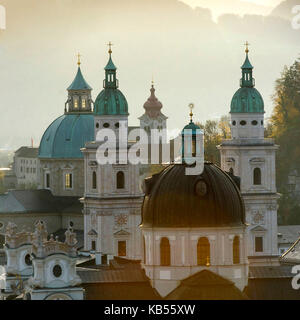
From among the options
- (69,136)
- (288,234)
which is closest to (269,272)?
(288,234)

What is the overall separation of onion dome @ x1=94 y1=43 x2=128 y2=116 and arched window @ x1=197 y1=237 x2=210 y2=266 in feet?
110

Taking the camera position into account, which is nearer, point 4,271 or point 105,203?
point 4,271

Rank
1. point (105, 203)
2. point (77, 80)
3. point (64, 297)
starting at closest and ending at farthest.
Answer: point (64, 297) < point (105, 203) < point (77, 80)

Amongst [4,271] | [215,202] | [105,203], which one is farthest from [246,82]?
[215,202]

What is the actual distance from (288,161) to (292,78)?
8963 mm

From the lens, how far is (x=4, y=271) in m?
135

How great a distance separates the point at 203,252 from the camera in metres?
118

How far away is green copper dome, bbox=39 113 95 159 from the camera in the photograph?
16988 centimetres

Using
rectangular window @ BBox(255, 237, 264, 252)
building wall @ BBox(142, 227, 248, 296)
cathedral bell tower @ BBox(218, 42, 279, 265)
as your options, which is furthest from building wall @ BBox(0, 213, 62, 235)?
building wall @ BBox(142, 227, 248, 296)

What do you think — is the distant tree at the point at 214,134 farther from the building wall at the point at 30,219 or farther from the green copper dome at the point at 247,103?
the green copper dome at the point at 247,103

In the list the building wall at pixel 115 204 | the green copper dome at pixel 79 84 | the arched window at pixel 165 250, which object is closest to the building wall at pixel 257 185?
the building wall at pixel 115 204

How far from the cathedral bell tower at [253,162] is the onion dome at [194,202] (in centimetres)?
3192
